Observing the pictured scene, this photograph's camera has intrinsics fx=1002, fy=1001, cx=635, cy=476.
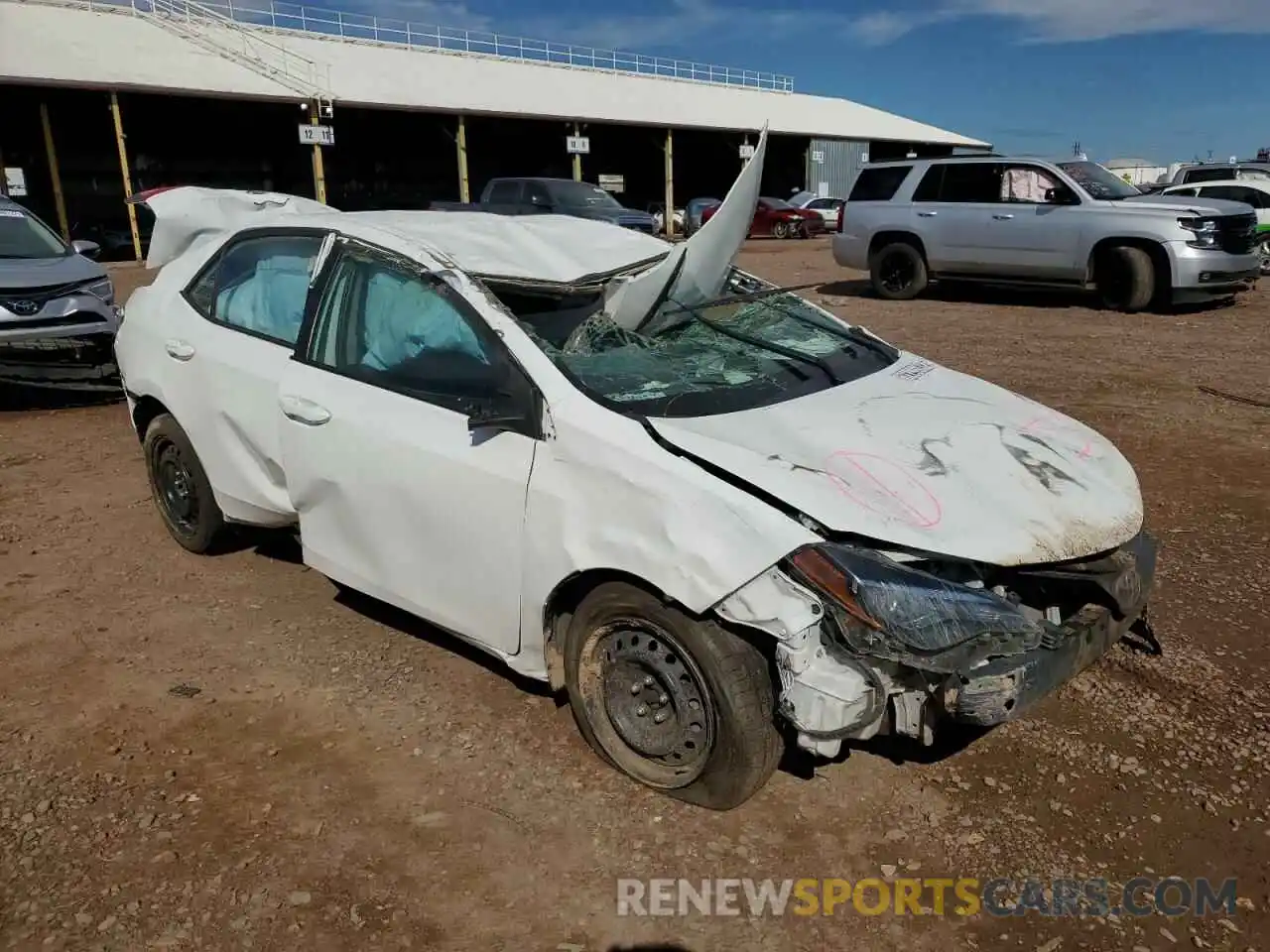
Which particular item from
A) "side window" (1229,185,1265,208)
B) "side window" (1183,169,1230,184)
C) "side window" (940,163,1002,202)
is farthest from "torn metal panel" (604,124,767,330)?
"side window" (1183,169,1230,184)

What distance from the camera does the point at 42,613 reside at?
4352mm

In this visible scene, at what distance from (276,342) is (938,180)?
37.0ft

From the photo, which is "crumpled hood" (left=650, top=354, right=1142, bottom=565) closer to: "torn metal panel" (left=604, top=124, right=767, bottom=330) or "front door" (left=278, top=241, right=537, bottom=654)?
"front door" (left=278, top=241, right=537, bottom=654)

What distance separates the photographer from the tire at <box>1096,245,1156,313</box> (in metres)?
11.7

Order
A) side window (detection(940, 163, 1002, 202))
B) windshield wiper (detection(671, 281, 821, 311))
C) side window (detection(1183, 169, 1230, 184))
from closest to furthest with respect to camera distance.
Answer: windshield wiper (detection(671, 281, 821, 311)) < side window (detection(940, 163, 1002, 202)) < side window (detection(1183, 169, 1230, 184))

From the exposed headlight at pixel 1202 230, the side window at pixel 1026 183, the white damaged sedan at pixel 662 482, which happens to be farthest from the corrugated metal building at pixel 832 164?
the white damaged sedan at pixel 662 482

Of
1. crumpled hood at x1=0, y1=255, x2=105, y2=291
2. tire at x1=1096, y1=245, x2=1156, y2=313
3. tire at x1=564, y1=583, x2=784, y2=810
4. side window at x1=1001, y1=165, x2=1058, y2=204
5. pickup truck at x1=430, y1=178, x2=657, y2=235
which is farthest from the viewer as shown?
pickup truck at x1=430, y1=178, x2=657, y2=235

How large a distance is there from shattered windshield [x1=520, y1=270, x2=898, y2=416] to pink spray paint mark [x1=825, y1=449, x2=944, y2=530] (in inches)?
17.9

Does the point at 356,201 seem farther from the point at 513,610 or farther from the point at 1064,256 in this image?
the point at 513,610

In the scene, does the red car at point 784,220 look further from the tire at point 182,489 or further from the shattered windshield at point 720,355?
the shattered windshield at point 720,355

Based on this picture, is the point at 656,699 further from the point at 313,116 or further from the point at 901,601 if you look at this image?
the point at 313,116

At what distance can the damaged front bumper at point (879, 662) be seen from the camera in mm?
2566

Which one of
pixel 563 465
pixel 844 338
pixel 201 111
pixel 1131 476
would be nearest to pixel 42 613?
pixel 563 465

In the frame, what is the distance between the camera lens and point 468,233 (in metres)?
3.84
